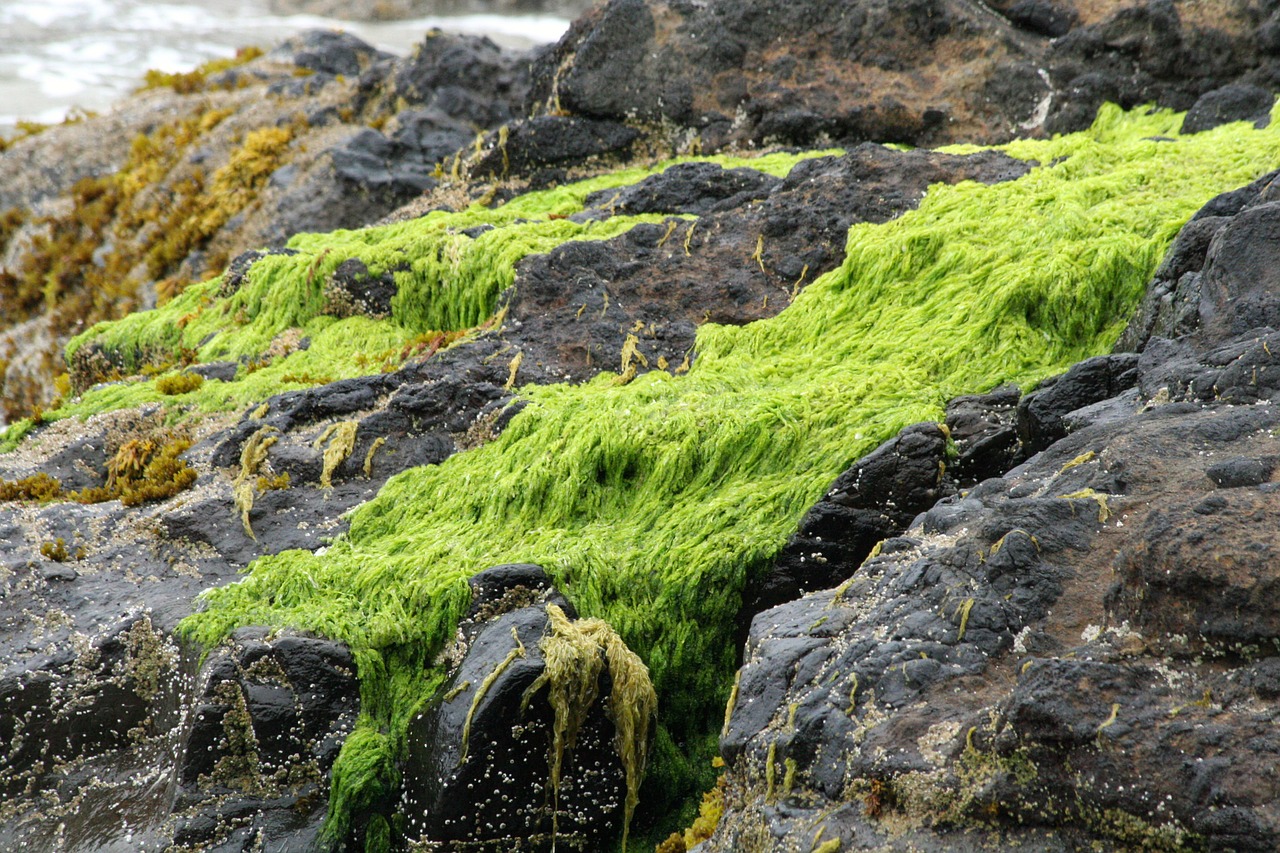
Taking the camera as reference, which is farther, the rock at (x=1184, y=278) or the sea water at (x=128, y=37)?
the sea water at (x=128, y=37)

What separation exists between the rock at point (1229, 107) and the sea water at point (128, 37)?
58.5 ft

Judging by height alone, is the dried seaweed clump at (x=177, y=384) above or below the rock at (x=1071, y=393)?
below

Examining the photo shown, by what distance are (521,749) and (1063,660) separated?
222cm

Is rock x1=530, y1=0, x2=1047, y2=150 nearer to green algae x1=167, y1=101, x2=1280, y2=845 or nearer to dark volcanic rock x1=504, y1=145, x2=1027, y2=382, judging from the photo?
dark volcanic rock x1=504, y1=145, x2=1027, y2=382

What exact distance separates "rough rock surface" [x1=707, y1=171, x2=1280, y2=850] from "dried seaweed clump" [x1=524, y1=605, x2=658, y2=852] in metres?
0.73

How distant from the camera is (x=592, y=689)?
3859 mm

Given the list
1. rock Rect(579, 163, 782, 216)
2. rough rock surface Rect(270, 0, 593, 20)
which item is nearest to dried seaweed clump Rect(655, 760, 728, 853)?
rock Rect(579, 163, 782, 216)

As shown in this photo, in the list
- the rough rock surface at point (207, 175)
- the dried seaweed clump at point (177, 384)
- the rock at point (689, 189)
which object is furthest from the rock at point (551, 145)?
the dried seaweed clump at point (177, 384)

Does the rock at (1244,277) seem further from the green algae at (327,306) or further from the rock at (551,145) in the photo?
the rock at (551,145)

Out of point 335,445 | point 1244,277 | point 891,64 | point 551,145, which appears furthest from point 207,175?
point 1244,277

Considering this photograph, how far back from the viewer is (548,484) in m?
4.90

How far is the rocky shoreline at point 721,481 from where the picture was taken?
2.72m

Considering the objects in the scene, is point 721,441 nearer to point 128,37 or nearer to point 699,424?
point 699,424

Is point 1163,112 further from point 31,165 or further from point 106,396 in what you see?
point 31,165
